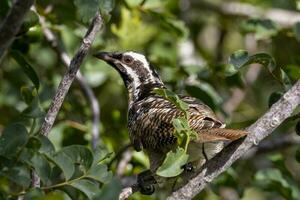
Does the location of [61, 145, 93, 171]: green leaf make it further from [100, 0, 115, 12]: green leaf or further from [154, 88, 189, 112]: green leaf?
[100, 0, 115, 12]: green leaf

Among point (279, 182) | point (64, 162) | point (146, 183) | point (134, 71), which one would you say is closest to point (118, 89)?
point (134, 71)

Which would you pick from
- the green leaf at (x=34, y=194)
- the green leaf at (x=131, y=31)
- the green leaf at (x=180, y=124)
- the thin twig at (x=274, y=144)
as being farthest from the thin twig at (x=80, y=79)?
the green leaf at (x=34, y=194)

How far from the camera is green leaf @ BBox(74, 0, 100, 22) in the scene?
10.5 feet

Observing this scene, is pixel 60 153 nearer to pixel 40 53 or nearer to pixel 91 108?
pixel 91 108

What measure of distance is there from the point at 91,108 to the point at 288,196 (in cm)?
133

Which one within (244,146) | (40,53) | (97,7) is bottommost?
(40,53)

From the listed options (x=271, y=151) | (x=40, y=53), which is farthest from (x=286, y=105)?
(x=40, y=53)

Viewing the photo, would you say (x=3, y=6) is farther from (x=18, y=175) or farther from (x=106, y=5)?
Answer: (x=18, y=175)

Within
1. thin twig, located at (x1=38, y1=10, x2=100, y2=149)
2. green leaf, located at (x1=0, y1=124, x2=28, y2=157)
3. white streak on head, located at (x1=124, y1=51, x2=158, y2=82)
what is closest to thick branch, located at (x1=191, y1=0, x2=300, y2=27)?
white streak on head, located at (x1=124, y1=51, x2=158, y2=82)

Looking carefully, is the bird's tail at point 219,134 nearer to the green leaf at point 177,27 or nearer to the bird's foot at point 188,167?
the bird's foot at point 188,167

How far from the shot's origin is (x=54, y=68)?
5.89 metres

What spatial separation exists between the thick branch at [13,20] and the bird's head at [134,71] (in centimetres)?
258

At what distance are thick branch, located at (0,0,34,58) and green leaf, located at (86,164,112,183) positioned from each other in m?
0.66

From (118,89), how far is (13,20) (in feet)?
11.8
